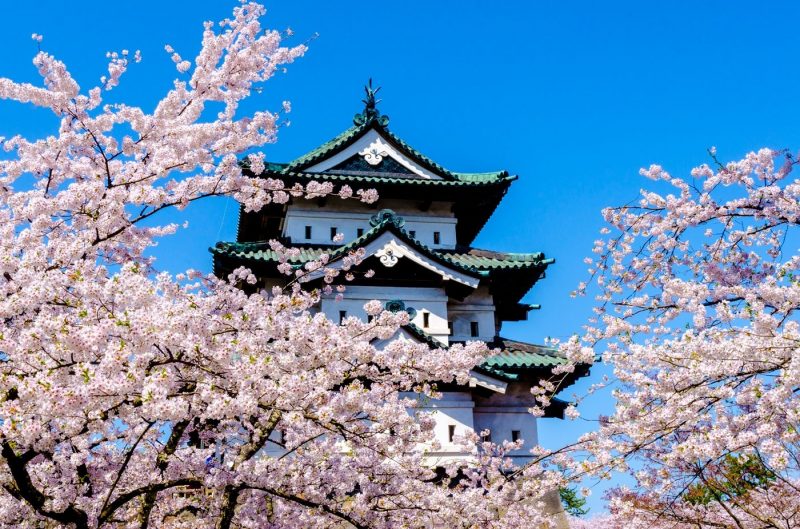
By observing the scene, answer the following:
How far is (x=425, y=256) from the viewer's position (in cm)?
2038

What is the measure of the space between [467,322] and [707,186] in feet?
42.0

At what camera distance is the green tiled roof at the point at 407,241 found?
19716mm

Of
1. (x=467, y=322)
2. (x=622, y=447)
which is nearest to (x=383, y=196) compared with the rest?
(x=467, y=322)

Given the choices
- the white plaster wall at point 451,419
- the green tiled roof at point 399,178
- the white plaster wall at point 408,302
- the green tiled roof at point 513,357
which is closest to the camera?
the white plaster wall at point 451,419

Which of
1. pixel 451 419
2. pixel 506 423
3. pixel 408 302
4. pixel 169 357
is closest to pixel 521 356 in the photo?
pixel 506 423

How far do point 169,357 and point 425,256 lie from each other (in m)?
14.3

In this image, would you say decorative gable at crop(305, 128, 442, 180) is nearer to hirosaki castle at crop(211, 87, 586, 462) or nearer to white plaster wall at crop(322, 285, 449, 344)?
A: hirosaki castle at crop(211, 87, 586, 462)

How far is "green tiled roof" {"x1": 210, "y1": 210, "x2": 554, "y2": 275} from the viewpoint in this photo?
1972 cm

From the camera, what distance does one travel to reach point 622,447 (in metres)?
8.51

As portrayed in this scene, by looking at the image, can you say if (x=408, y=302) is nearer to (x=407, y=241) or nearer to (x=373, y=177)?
(x=407, y=241)

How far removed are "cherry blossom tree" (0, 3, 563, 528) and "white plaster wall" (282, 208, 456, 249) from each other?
1055 cm

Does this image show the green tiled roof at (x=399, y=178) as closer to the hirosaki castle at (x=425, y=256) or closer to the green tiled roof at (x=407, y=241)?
the hirosaki castle at (x=425, y=256)


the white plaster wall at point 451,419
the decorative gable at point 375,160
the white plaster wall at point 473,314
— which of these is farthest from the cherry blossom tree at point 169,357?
the decorative gable at point 375,160

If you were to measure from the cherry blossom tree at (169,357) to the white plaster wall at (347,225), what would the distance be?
415 inches
